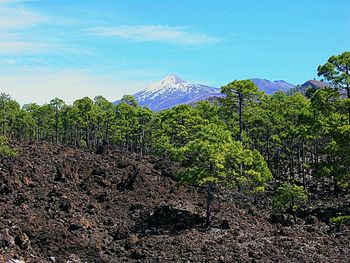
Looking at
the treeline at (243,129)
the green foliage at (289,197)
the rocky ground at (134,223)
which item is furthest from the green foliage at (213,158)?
the green foliage at (289,197)

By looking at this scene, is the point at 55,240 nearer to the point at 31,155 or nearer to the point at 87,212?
the point at 87,212

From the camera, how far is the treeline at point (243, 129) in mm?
26203

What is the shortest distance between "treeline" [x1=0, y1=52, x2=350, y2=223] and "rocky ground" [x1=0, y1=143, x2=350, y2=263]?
294 cm

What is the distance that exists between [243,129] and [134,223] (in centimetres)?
3513

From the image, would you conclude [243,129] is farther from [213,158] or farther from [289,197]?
[213,158]

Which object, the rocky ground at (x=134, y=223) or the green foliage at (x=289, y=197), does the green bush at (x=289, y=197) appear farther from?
the rocky ground at (x=134, y=223)

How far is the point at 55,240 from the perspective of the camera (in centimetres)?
2202

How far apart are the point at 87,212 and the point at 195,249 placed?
9705mm

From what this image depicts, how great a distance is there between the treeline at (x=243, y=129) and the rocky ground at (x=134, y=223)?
2937 millimetres

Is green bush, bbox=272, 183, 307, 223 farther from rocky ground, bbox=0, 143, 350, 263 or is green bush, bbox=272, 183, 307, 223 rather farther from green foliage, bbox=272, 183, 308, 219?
rocky ground, bbox=0, 143, 350, 263

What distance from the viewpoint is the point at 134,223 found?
90.2ft

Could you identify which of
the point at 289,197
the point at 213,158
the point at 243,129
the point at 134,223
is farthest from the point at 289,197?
the point at 243,129

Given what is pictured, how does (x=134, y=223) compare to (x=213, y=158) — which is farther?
(x=134, y=223)

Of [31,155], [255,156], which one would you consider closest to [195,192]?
[255,156]
